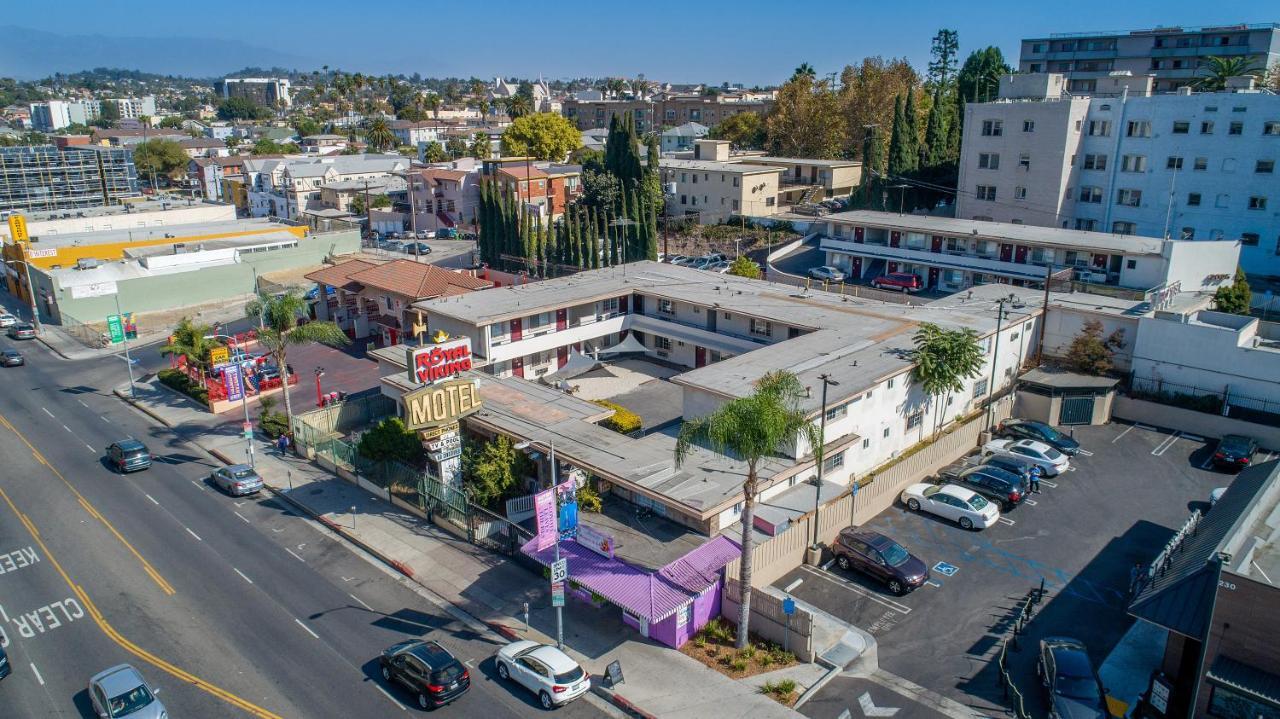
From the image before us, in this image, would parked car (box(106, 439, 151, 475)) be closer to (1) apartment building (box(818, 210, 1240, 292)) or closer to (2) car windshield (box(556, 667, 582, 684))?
(2) car windshield (box(556, 667, 582, 684))

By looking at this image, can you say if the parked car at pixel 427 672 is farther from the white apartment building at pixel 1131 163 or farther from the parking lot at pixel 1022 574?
the white apartment building at pixel 1131 163

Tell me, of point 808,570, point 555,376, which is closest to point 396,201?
point 555,376

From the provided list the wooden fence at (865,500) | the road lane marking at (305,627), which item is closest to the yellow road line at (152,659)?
the road lane marking at (305,627)

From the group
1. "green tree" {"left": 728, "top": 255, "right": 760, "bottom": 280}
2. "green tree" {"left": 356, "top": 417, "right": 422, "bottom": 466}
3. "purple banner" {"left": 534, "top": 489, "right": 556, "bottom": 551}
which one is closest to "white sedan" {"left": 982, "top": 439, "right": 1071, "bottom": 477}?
"purple banner" {"left": 534, "top": 489, "right": 556, "bottom": 551}

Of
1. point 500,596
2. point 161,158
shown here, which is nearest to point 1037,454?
point 500,596

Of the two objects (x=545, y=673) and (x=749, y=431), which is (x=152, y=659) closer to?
(x=545, y=673)

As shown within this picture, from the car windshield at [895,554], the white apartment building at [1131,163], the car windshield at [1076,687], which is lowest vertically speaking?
the car windshield at [1076,687]
